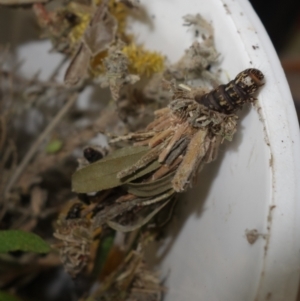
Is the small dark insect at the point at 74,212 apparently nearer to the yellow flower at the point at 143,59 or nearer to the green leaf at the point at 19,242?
the green leaf at the point at 19,242

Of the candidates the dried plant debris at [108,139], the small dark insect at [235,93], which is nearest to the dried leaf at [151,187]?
the dried plant debris at [108,139]

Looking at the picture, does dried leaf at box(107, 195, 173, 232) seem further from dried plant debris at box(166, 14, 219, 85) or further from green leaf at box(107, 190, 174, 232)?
dried plant debris at box(166, 14, 219, 85)

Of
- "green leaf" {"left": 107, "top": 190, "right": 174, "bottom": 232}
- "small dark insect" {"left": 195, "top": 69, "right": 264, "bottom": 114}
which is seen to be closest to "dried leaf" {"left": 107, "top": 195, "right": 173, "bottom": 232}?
"green leaf" {"left": 107, "top": 190, "right": 174, "bottom": 232}

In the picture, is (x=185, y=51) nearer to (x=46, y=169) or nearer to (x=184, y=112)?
(x=184, y=112)

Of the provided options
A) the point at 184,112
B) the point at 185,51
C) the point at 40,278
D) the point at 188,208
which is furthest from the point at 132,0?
the point at 40,278

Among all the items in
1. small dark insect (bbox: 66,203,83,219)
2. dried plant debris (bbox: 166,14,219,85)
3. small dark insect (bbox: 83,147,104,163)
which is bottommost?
small dark insect (bbox: 66,203,83,219)

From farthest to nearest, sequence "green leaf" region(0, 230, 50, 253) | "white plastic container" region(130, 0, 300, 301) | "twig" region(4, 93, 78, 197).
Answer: "twig" region(4, 93, 78, 197) < "green leaf" region(0, 230, 50, 253) < "white plastic container" region(130, 0, 300, 301)
